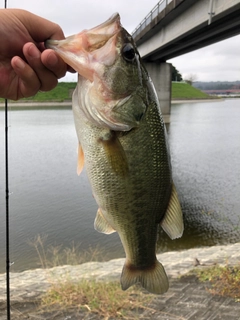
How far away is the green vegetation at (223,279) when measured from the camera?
13.9ft

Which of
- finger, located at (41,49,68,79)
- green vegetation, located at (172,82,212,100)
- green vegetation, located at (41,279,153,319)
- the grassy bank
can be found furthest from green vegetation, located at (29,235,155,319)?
green vegetation, located at (172,82,212,100)

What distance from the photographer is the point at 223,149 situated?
16984 mm

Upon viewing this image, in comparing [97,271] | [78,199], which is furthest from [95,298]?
[78,199]

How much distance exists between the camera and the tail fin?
6.28 ft

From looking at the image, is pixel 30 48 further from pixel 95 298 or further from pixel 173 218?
pixel 95 298

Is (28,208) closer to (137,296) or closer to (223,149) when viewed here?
(137,296)

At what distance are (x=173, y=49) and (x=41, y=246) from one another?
18089mm

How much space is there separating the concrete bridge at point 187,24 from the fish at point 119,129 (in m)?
10.3

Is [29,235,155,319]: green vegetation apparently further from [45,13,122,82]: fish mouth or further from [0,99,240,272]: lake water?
[45,13,122,82]: fish mouth

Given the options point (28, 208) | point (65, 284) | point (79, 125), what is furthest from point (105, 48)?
point (28, 208)

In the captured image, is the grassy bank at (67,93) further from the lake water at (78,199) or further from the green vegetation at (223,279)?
the green vegetation at (223,279)

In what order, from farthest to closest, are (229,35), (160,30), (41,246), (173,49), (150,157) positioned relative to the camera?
(173,49), (160,30), (229,35), (41,246), (150,157)

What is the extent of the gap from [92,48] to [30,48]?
0.42 metres

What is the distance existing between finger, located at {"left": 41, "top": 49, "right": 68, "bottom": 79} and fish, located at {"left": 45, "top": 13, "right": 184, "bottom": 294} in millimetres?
50
